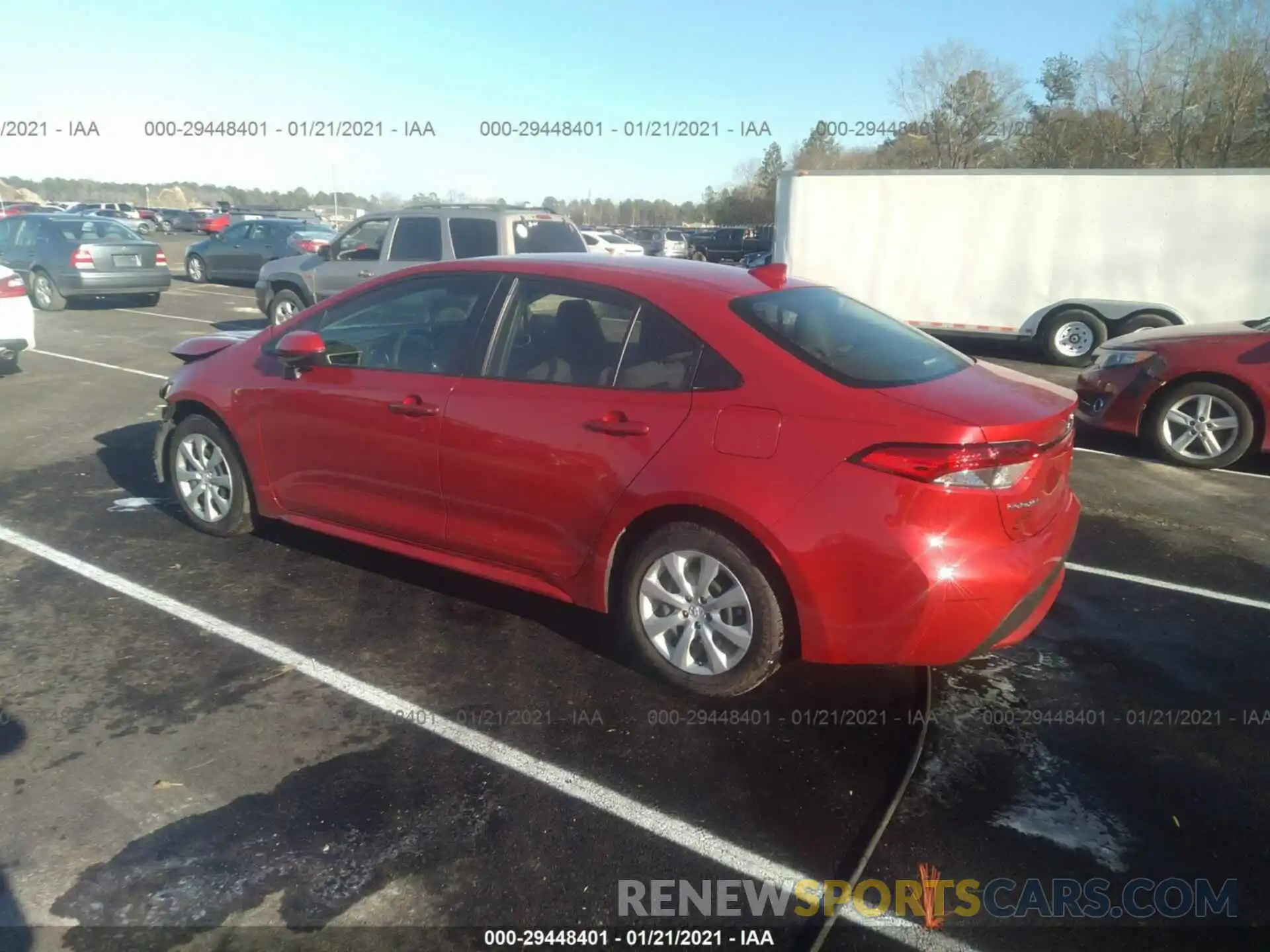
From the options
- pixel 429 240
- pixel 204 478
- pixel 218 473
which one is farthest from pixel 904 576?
pixel 429 240

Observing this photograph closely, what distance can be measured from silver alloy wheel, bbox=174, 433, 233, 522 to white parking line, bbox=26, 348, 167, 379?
534cm

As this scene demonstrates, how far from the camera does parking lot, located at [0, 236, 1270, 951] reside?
2.61 m

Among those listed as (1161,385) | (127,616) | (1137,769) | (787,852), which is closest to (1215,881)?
(1137,769)

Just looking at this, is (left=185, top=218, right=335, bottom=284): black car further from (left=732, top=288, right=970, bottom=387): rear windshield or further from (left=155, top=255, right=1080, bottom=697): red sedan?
(left=732, top=288, right=970, bottom=387): rear windshield

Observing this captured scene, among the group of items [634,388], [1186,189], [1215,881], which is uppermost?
[1186,189]

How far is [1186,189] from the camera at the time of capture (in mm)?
11969

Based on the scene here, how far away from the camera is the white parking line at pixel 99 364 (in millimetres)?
10109

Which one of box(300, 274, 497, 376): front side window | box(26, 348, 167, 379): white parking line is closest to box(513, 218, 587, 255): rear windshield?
box(26, 348, 167, 379): white parking line

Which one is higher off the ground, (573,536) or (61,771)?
(573,536)

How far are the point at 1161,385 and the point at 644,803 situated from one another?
628cm

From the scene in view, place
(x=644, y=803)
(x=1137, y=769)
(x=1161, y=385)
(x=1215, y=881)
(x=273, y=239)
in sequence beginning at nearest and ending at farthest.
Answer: (x=1215, y=881)
(x=644, y=803)
(x=1137, y=769)
(x=1161, y=385)
(x=273, y=239)

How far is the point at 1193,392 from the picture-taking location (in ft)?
23.9

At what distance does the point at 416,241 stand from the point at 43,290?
27.3ft

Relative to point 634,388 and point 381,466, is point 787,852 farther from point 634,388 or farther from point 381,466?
point 381,466
